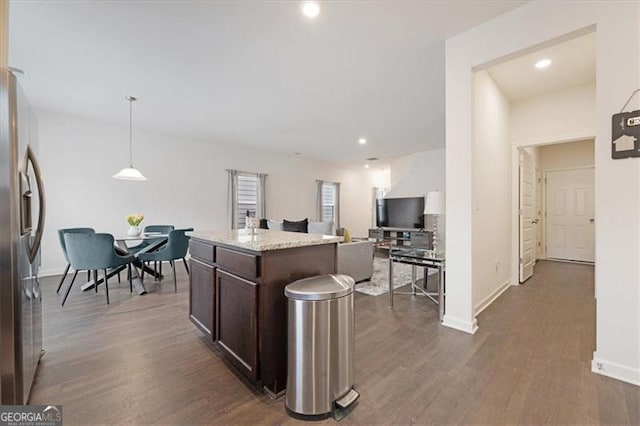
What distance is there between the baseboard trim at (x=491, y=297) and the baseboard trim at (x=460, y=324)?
186 mm

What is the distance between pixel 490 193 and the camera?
3.39 m

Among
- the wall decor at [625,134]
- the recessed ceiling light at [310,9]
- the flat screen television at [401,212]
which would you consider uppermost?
the recessed ceiling light at [310,9]

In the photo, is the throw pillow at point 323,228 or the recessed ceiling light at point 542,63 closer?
the recessed ceiling light at point 542,63

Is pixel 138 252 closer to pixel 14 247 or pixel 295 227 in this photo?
pixel 295 227

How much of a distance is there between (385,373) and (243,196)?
6.02m

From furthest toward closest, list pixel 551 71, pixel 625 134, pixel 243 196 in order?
pixel 243 196 → pixel 551 71 → pixel 625 134

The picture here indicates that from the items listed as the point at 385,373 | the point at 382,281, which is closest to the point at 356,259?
the point at 382,281

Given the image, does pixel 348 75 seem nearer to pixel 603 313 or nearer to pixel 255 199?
pixel 603 313

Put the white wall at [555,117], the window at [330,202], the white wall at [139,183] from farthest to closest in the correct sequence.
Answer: the window at [330,202] → the white wall at [139,183] → the white wall at [555,117]

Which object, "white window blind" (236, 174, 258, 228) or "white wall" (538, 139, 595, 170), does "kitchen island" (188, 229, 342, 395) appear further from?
"white wall" (538, 139, 595, 170)

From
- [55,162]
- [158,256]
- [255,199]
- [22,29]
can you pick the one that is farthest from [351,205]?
[22,29]

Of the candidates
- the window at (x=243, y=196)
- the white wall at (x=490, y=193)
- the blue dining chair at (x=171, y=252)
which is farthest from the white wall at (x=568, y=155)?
the blue dining chair at (x=171, y=252)

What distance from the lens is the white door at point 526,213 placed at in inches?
168

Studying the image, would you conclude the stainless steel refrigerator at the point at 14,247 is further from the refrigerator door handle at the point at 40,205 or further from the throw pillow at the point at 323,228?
the throw pillow at the point at 323,228
